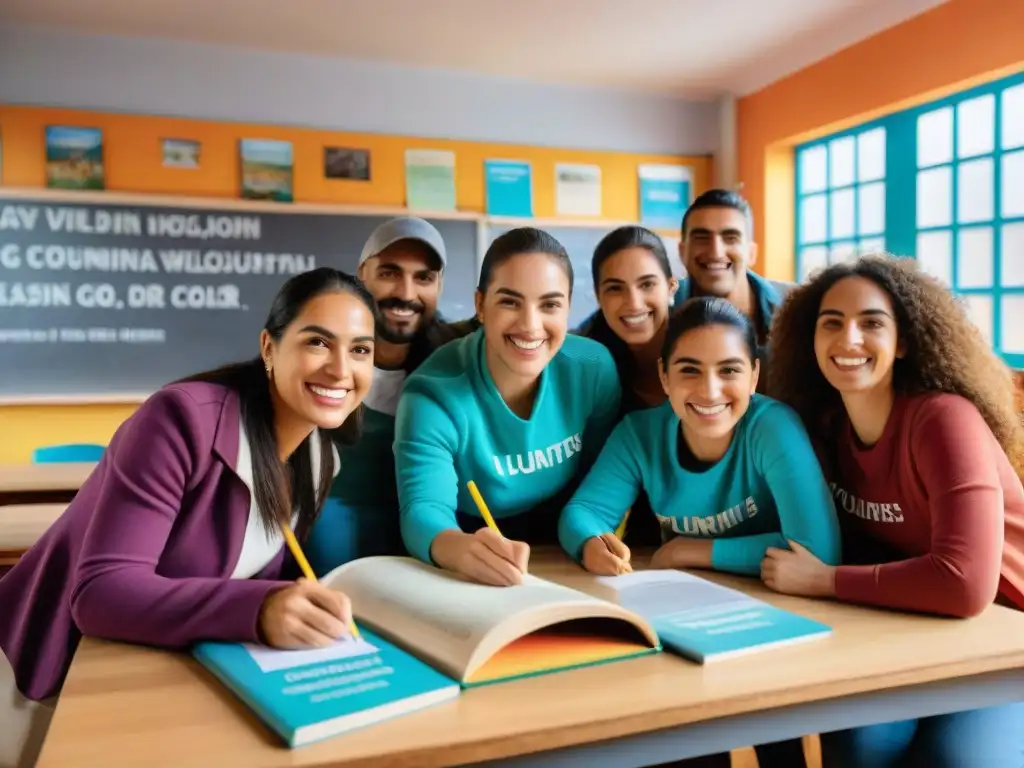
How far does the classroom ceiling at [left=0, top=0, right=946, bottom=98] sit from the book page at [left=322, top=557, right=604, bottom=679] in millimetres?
3099

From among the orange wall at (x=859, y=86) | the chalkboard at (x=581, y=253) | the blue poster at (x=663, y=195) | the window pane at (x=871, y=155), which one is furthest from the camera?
the blue poster at (x=663, y=195)

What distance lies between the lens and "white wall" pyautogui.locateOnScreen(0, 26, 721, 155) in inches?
163

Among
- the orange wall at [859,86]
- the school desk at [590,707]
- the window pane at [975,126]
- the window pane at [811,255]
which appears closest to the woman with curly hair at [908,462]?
the school desk at [590,707]

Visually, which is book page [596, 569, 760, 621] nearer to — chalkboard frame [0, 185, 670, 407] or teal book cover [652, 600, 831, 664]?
teal book cover [652, 600, 831, 664]

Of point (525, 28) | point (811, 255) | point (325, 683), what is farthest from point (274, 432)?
point (811, 255)

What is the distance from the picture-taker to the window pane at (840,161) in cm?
446

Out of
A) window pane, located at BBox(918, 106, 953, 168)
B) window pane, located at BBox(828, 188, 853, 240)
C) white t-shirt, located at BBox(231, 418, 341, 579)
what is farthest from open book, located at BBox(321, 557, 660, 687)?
window pane, located at BBox(828, 188, 853, 240)

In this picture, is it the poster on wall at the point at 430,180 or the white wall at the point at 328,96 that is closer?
the white wall at the point at 328,96

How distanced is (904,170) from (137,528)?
3915mm

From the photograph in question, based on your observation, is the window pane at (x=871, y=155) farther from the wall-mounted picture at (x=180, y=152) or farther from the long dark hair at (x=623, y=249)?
the wall-mounted picture at (x=180, y=152)

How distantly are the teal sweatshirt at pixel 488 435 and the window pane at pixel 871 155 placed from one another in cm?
318

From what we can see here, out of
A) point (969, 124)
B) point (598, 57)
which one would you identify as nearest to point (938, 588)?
point (969, 124)

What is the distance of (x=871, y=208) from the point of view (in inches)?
171

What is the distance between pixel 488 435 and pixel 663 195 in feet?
13.1
